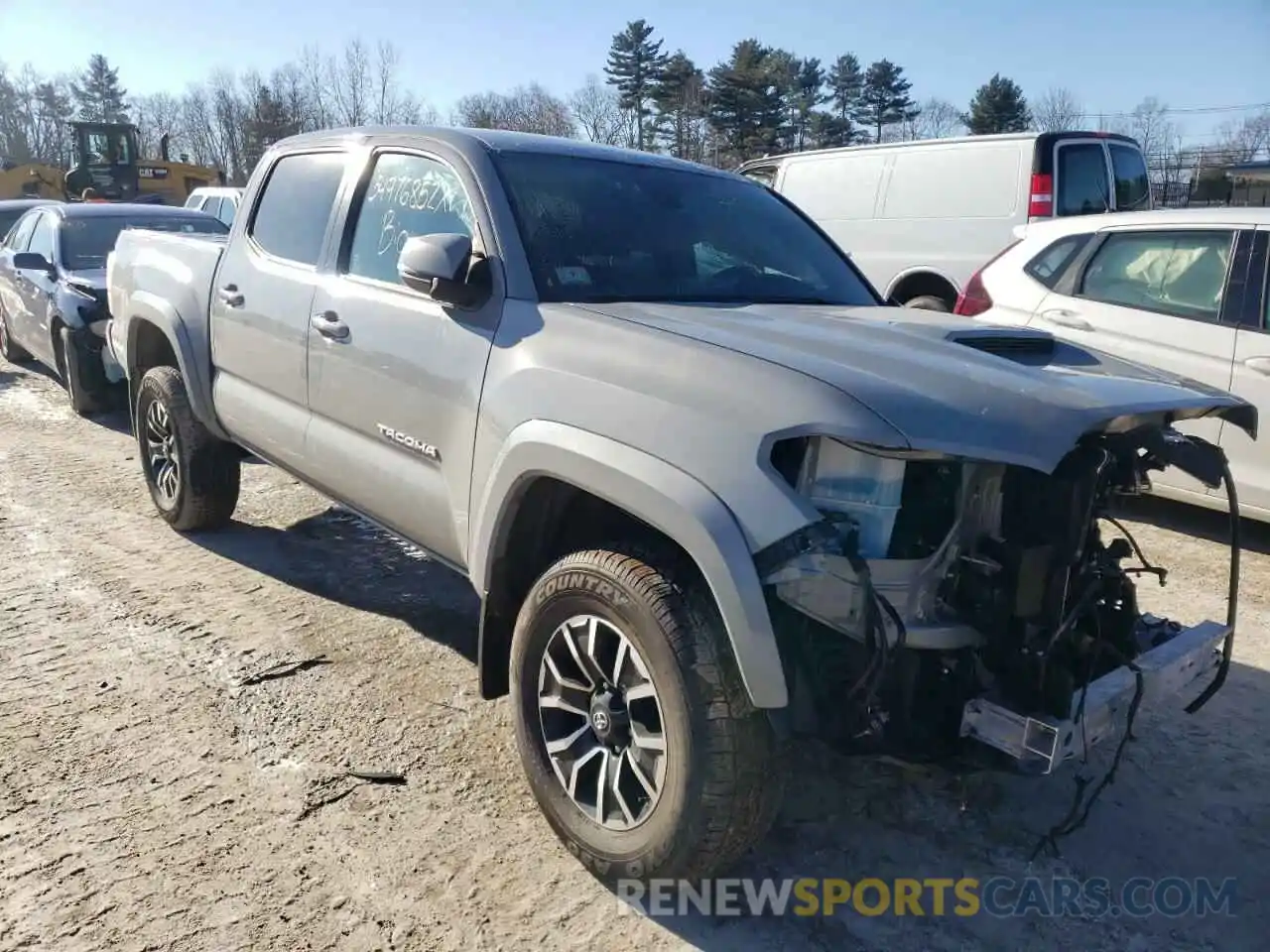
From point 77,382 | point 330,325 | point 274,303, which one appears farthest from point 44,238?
point 330,325

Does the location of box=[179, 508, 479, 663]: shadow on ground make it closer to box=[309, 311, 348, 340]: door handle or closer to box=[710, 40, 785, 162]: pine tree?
box=[309, 311, 348, 340]: door handle

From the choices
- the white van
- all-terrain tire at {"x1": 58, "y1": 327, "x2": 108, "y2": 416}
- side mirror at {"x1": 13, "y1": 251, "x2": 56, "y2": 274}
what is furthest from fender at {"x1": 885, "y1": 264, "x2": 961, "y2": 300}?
side mirror at {"x1": 13, "y1": 251, "x2": 56, "y2": 274}

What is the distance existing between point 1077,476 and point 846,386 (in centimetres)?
58

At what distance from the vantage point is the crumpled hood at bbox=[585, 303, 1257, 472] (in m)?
2.18

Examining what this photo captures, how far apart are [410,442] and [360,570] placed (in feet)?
6.09

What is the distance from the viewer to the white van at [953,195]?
888 centimetres

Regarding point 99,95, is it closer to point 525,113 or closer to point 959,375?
point 525,113

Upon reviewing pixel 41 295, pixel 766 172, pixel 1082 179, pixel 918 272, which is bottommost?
pixel 41 295

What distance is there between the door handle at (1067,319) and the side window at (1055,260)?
0.73 feet

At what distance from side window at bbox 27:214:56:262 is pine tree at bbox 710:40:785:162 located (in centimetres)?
3908

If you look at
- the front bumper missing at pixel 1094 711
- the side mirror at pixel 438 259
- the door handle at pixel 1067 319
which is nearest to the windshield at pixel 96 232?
the side mirror at pixel 438 259

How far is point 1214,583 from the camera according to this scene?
497cm

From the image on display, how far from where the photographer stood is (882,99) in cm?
5241

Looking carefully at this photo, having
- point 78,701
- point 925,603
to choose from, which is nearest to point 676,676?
point 925,603
